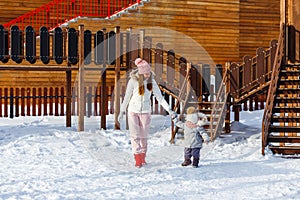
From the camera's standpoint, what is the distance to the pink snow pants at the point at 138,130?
7121 millimetres

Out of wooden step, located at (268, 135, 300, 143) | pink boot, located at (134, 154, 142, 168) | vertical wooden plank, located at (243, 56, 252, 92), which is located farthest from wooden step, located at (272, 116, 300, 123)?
pink boot, located at (134, 154, 142, 168)

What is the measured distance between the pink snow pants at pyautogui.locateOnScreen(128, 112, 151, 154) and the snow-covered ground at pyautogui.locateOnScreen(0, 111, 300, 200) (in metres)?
0.34

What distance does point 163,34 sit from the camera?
63.8ft

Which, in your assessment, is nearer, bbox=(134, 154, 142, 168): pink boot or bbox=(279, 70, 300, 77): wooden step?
bbox=(134, 154, 142, 168): pink boot

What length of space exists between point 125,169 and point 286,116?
13.1ft

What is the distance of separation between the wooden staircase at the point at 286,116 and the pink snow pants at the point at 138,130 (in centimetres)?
278

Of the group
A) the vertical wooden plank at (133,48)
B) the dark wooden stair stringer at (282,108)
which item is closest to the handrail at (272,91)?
the dark wooden stair stringer at (282,108)

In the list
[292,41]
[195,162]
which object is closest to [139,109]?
[195,162]

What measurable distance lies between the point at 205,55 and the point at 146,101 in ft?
46.3

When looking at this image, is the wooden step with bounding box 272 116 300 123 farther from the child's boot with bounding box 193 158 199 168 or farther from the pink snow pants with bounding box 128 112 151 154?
the pink snow pants with bounding box 128 112 151 154

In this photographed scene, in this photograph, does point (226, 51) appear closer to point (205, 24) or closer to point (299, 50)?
point (205, 24)

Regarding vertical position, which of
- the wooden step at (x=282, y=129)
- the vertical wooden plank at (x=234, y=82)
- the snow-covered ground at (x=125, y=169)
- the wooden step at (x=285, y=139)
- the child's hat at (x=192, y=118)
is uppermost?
the vertical wooden plank at (x=234, y=82)

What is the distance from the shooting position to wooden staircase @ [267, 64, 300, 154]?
861 centimetres

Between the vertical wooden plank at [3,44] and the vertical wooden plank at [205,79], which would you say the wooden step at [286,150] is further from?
the vertical wooden plank at [3,44]
